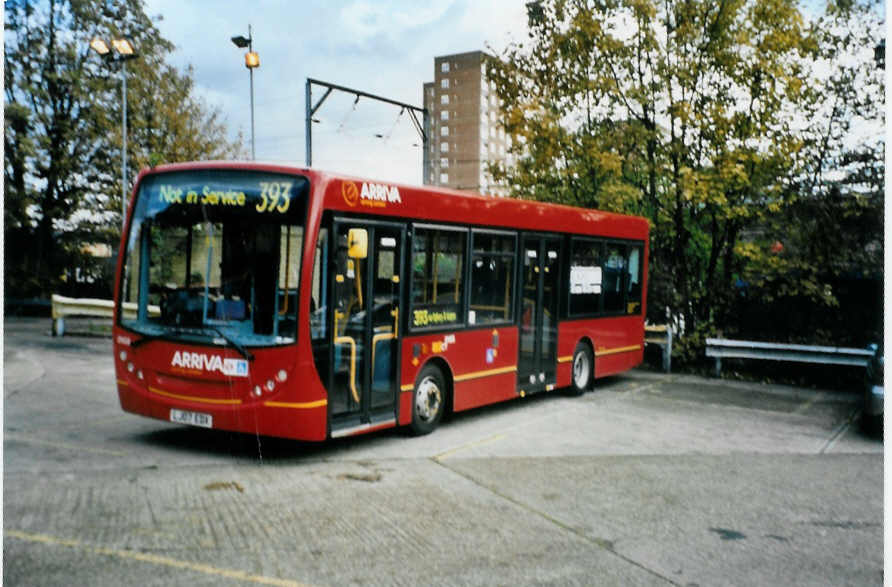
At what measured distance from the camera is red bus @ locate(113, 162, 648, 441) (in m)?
7.31

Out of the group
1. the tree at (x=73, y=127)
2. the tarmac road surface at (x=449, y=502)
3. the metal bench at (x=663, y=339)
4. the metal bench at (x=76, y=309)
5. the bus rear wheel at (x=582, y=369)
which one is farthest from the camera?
the metal bench at (x=76, y=309)

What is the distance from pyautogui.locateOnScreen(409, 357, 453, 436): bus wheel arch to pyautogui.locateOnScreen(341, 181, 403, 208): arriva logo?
1.82 m

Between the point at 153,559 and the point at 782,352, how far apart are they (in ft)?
38.9

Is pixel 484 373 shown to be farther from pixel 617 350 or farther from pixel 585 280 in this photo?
pixel 617 350

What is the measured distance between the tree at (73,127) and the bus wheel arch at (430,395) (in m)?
4.90

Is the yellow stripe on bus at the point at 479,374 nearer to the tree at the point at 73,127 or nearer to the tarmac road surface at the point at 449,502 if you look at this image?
the tarmac road surface at the point at 449,502

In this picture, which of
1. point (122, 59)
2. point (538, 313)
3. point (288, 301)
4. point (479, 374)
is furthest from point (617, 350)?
point (122, 59)

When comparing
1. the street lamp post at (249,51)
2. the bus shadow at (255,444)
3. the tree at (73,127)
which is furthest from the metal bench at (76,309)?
the street lamp post at (249,51)

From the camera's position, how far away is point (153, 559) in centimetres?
489

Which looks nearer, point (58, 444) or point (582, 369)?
point (58, 444)

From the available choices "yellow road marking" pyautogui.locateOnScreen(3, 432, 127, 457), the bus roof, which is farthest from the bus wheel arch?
"yellow road marking" pyautogui.locateOnScreen(3, 432, 127, 457)

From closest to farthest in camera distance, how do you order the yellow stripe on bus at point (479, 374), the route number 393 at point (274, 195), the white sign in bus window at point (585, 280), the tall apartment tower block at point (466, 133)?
the route number 393 at point (274, 195)
the yellow stripe on bus at point (479, 374)
the white sign in bus window at point (585, 280)
the tall apartment tower block at point (466, 133)

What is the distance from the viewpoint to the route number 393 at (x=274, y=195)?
290 inches

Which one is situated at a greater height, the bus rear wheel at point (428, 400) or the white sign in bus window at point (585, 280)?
the white sign in bus window at point (585, 280)
